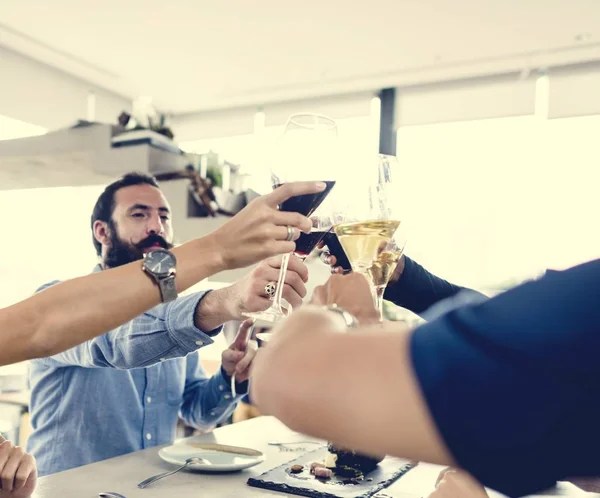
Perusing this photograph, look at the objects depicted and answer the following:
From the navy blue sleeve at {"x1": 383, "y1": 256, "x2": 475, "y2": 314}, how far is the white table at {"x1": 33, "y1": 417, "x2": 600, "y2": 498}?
327mm

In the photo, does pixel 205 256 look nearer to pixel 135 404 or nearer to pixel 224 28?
pixel 135 404

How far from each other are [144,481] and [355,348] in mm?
704

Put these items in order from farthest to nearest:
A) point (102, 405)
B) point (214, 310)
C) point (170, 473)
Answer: point (102, 405), point (214, 310), point (170, 473)

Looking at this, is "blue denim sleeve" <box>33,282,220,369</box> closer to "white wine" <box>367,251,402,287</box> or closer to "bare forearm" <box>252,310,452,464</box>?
"white wine" <box>367,251,402,287</box>

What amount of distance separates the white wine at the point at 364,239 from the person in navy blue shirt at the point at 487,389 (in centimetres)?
39

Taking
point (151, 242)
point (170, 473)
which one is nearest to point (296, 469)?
point (170, 473)

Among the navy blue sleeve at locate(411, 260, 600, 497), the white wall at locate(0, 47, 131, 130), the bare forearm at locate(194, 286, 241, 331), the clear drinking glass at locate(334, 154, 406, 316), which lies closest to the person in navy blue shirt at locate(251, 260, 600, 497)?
the navy blue sleeve at locate(411, 260, 600, 497)

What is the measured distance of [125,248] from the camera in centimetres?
195

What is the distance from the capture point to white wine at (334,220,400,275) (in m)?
0.76

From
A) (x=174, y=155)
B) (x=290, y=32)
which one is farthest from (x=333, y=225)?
(x=290, y=32)

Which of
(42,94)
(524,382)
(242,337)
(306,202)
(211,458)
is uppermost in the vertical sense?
(42,94)

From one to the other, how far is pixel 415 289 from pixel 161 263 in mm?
564

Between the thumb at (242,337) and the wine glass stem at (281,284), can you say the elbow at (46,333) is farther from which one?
the thumb at (242,337)

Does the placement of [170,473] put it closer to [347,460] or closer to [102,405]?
[347,460]
